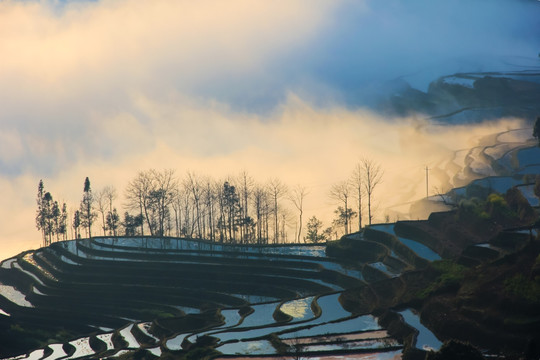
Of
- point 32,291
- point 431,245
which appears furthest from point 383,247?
point 32,291

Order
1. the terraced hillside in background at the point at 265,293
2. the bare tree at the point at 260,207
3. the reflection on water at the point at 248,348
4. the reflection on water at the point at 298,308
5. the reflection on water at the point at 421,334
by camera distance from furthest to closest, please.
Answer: the bare tree at the point at 260,207 → the reflection on water at the point at 298,308 → the terraced hillside in background at the point at 265,293 → the reflection on water at the point at 248,348 → the reflection on water at the point at 421,334

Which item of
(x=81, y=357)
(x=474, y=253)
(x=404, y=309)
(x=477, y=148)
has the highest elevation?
(x=477, y=148)

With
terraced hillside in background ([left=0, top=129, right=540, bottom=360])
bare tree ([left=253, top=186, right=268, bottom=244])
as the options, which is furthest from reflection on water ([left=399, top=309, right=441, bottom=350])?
bare tree ([left=253, top=186, right=268, bottom=244])

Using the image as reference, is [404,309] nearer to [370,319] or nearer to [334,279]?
[370,319]

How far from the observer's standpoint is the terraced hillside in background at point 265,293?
126 ft

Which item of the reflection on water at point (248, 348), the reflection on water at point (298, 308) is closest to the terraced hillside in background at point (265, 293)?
the reflection on water at point (248, 348)

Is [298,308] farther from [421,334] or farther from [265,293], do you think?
[421,334]

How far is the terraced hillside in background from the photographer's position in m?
38.3

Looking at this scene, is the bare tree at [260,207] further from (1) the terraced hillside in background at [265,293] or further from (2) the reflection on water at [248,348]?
(2) the reflection on water at [248,348]

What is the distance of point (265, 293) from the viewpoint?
202 feet

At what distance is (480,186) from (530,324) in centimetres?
4209

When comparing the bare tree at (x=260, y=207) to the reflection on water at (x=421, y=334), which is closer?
the reflection on water at (x=421, y=334)

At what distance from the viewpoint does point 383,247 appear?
209 ft

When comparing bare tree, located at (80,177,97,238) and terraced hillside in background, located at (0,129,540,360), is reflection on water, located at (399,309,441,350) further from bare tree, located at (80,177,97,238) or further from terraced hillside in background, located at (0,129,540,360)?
bare tree, located at (80,177,97,238)
